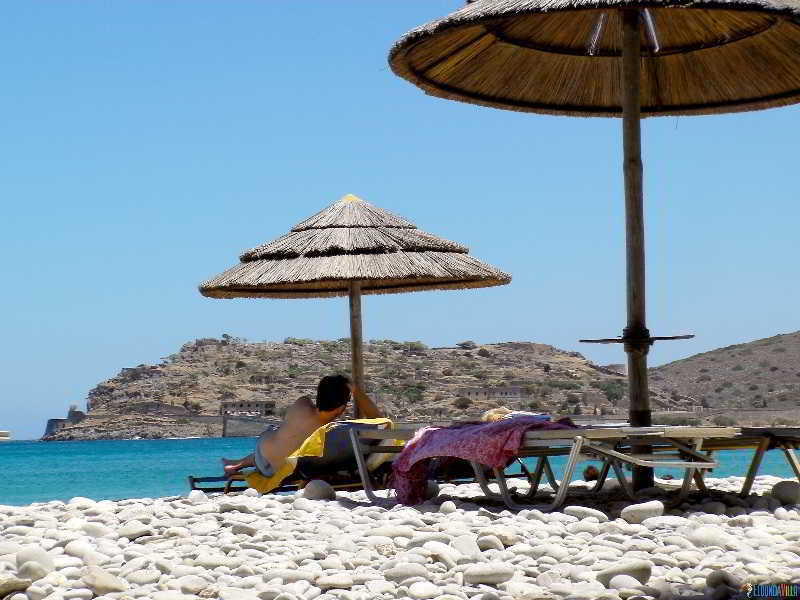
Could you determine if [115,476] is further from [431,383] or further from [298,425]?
[431,383]

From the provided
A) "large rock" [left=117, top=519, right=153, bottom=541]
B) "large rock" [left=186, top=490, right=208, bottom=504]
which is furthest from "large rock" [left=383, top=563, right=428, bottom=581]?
"large rock" [left=186, top=490, right=208, bottom=504]

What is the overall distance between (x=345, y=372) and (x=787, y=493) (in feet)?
197

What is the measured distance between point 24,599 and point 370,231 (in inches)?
189

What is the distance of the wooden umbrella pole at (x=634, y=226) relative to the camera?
671cm

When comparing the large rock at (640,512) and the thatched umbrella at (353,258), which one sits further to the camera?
the thatched umbrella at (353,258)

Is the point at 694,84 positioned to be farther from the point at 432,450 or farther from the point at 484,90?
the point at 432,450

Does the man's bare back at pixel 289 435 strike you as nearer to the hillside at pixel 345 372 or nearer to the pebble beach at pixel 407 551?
the pebble beach at pixel 407 551

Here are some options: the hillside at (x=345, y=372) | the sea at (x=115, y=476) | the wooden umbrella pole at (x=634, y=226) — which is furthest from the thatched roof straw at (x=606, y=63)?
the hillside at (x=345, y=372)

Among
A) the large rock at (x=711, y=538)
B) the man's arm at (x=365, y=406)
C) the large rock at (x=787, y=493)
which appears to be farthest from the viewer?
the man's arm at (x=365, y=406)

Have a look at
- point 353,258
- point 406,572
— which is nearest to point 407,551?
point 406,572

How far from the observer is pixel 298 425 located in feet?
24.4

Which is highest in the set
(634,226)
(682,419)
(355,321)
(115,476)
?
(634,226)

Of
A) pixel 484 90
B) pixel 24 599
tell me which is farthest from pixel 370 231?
pixel 24 599

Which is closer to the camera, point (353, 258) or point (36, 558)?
point (36, 558)
